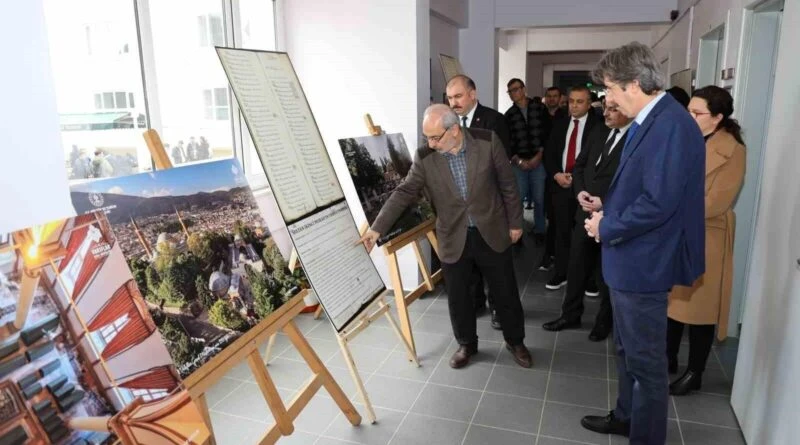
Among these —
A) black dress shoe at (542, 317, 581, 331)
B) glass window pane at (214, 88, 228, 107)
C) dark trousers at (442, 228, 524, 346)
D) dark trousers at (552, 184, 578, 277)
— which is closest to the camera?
dark trousers at (442, 228, 524, 346)

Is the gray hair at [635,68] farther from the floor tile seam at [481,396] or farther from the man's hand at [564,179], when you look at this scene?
the man's hand at [564,179]

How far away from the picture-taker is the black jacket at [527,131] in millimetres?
5051

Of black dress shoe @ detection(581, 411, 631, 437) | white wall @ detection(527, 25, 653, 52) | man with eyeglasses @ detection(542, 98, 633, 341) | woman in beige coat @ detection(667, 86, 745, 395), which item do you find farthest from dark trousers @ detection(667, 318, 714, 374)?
white wall @ detection(527, 25, 653, 52)

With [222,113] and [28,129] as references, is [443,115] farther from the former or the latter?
[222,113]

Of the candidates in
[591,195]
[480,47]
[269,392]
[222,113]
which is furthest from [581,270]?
[480,47]

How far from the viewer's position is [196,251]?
1.77 m

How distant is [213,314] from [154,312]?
0.73ft

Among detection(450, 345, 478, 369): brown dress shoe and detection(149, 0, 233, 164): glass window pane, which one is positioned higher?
detection(149, 0, 233, 164): glass window pane

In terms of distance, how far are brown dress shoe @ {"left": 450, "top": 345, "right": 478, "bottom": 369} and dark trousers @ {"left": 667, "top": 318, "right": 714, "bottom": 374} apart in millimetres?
1070

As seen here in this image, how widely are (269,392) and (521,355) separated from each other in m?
1.67

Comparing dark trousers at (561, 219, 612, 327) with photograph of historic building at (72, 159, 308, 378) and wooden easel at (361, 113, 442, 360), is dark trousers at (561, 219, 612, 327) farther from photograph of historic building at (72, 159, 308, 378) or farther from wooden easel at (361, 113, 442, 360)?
photograph of historic building at (72, 159, 308, 378)

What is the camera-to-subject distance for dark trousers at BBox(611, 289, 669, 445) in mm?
1896

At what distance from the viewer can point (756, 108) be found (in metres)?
3.11

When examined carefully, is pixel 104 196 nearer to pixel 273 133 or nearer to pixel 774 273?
pixel 273 133
